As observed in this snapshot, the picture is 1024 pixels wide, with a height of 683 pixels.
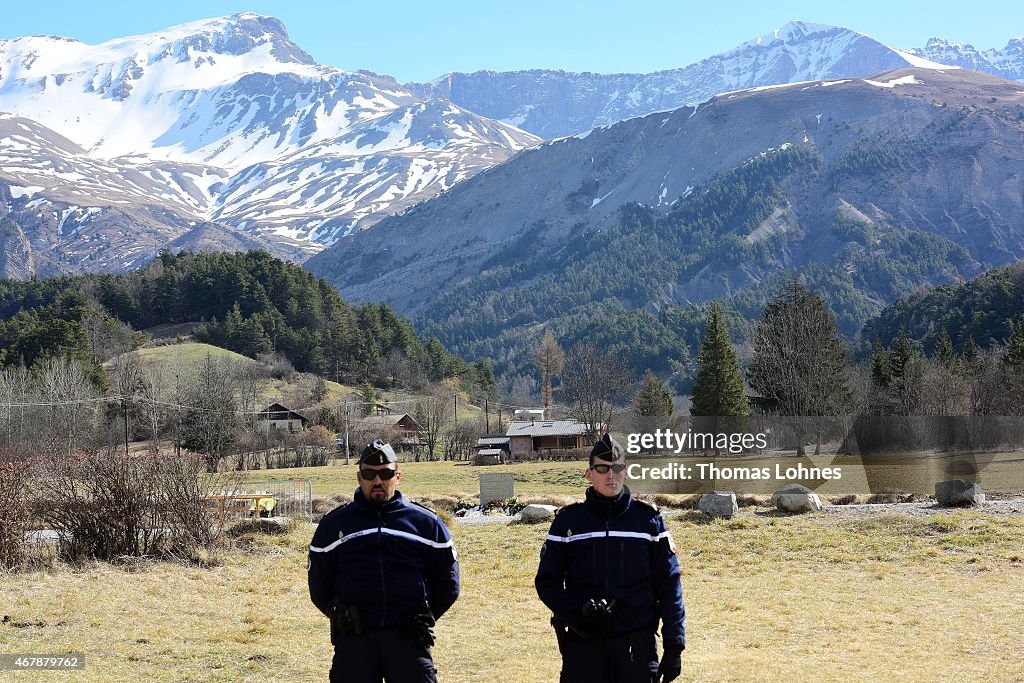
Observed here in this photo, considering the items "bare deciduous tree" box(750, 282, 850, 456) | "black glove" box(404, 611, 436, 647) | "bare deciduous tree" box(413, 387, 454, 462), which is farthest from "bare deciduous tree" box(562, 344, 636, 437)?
"black glove" box(404, 611, 436, 647)

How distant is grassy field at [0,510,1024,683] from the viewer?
1144 centimetres

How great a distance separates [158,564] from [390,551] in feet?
44.6

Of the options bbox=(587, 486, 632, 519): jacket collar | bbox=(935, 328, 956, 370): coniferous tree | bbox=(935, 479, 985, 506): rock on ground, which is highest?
bbox=(935, 328, 956, 370): coniferous tree

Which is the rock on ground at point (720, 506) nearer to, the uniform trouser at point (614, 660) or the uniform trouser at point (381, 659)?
the uniform trouser at point (614, 660)

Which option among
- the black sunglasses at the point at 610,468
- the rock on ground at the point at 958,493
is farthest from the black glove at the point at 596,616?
the rock on ground at the point at 958,493

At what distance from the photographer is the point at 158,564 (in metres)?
18.4

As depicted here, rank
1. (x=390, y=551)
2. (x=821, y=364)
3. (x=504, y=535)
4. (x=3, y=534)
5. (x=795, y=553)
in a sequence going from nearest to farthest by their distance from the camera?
(x=390, y=551)
(x=3, y=534)
(x=795, y=553)
(x=504, y=535)
(x=821, y=364)

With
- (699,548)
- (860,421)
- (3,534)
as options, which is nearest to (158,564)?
(3,534)

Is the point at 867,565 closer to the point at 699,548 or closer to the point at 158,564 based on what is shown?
the point at 699,548

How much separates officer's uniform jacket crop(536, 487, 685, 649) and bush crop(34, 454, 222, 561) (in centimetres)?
1431

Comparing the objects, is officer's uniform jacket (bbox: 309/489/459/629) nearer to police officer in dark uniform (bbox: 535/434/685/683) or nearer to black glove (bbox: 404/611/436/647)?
black glove (bbox: 404/611/436/647)

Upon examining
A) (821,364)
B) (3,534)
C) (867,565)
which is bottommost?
(867,565)

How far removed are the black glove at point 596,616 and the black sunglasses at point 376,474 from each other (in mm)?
1573

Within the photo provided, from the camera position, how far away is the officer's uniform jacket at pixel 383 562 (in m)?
6.48
